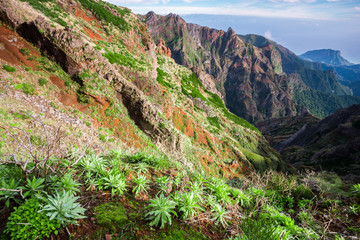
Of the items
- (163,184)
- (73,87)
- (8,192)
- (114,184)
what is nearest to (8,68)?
(73,87)

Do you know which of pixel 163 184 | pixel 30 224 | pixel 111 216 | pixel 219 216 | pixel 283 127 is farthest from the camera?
pixel 283 127

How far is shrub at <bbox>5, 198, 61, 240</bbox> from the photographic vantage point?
254cm

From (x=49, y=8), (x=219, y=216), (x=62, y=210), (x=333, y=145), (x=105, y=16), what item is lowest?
(x=333, y=145)

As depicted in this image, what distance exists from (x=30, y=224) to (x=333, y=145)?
11755 cm

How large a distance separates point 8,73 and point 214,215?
18755mm

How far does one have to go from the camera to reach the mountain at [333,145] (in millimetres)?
66438

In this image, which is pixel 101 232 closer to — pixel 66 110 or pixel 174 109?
pixel 66 110

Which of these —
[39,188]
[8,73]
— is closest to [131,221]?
[39,188]

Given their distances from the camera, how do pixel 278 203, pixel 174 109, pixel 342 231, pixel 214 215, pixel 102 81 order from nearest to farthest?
pixel 214 215 → pixel 342 231 → pixel 278 203 → pixel 102 81 → pixel 174 109

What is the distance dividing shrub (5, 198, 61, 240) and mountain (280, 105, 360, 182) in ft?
205

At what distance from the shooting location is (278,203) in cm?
761

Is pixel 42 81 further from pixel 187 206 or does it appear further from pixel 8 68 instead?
pixel 187 206

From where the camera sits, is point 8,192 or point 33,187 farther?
point 33,187

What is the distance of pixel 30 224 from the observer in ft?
8.45
